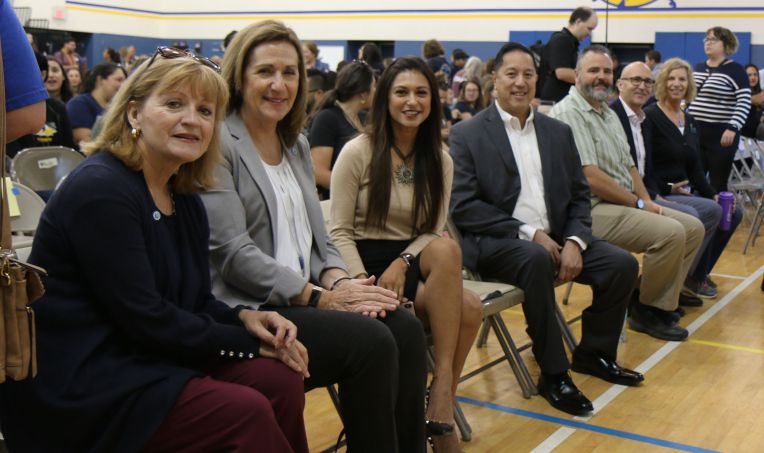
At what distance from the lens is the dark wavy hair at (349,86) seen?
5.28m

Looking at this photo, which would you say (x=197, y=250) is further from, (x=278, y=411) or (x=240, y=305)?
(x=278, y=411)

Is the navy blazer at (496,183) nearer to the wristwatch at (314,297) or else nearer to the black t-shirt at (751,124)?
the wristwatch at (314,297)

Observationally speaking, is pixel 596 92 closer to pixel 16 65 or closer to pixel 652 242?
pixel 652 242

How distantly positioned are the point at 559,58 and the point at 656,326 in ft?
10.2

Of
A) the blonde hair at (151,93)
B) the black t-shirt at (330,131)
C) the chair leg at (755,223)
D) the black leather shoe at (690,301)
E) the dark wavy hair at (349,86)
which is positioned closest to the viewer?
the blonde hair at (151,93)

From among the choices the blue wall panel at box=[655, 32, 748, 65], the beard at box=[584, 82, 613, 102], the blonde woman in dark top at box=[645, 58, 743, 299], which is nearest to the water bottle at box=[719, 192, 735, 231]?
the blonde woman in dark top at box=[645, 58, 743, 299]

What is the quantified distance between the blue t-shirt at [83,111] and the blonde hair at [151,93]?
13.8 feet

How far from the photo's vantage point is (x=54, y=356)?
1880mm

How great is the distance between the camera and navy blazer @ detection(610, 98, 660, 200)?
5348 millimetres

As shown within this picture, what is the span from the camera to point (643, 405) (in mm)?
3779

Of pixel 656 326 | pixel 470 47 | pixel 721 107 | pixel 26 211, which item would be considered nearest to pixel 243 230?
pixel 26 211

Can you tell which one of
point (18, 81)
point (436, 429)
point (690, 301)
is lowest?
point (690, 301)

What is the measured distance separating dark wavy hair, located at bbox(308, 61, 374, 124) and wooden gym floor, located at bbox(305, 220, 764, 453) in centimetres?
161

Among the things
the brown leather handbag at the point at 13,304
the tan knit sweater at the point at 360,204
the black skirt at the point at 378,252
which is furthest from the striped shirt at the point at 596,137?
the brown leather handbag at the point at 13,304
